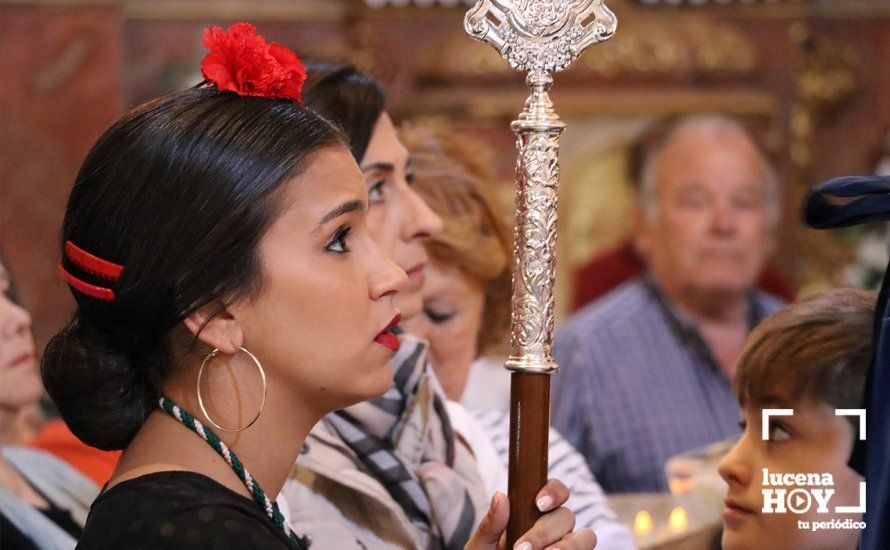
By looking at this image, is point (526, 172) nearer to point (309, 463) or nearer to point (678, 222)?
point (309, 463)

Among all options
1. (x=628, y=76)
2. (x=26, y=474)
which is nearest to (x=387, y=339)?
(x=26, y=474)

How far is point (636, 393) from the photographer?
3574 millimetres

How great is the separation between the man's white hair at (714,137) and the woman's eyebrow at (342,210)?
338 cm

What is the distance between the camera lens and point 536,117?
1.27 m

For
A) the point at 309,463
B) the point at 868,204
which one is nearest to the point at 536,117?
the point at 868,204

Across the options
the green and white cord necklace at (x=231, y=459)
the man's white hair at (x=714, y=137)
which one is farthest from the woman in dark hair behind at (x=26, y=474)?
the man's white hair at (x=714, y=137)

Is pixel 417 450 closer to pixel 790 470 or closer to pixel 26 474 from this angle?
pixel 790 470

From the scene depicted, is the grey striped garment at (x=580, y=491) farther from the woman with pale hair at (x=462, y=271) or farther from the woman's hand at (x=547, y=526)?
the woman's hand at (x=547, y=526)

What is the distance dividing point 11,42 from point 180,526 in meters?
3.35

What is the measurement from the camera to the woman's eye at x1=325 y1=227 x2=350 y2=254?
130cm

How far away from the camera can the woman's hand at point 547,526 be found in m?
1.25

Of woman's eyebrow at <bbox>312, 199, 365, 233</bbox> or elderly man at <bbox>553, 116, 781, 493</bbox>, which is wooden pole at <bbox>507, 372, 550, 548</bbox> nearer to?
woman's eyebrow at <bbox>312, 199, 365, 233</bbox>

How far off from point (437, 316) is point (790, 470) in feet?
2.45

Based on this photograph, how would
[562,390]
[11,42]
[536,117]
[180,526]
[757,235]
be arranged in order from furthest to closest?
[757,235], [11,42], [562,390], [536,117], [180,526]
